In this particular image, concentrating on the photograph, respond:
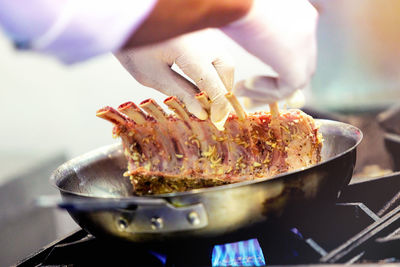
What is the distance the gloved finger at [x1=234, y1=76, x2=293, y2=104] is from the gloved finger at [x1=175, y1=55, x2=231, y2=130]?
0.44m

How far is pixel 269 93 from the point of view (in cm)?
117

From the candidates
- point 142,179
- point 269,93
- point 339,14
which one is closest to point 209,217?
point 269,93

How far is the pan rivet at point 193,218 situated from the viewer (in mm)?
1280

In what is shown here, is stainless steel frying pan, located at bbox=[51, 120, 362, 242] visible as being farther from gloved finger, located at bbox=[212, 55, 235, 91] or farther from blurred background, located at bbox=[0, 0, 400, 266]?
blurred background, located at bbox=[0, 0, 400, 266]

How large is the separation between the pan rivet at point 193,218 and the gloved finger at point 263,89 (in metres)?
0.32

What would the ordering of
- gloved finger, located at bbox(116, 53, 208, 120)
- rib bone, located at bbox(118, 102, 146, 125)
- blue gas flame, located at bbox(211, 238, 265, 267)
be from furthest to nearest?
rib bone, located at bbox(118, 102, 146, 125), gloved finger, located at bbox(116, 53, 208, 120), blue gas flame, located at bbox(211, 238, 265, 267)

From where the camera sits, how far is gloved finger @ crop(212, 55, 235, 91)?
1.59 m

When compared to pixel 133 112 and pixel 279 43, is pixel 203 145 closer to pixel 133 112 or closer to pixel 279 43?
pixel 133 112

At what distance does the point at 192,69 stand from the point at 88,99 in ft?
5.75

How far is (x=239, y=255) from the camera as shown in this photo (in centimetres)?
154

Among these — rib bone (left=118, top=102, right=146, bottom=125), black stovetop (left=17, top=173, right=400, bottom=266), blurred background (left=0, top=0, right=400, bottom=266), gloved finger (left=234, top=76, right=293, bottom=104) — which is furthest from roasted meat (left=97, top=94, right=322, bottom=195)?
blurred background (left=0, top=0, right=400, bottom=266)

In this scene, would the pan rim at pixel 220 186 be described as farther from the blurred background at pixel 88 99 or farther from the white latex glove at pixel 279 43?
the blurred background at pixel 88 99

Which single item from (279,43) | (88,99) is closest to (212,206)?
(279,43)

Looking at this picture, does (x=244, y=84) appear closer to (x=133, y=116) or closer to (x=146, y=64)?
(x=146, y=64)
